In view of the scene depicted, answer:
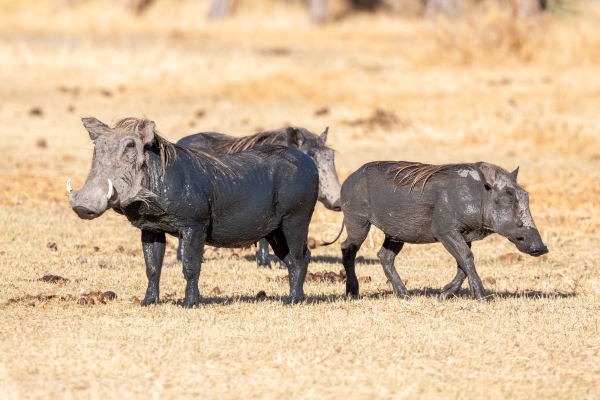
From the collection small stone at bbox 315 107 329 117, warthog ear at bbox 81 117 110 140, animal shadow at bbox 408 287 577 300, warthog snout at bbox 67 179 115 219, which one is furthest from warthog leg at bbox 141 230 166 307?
small stone at bbox 315 107 329 117

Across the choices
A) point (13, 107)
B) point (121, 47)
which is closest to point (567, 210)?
point (13, 107)

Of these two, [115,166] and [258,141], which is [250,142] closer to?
[258,141]

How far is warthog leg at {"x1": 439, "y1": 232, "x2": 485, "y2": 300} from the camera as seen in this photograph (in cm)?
830

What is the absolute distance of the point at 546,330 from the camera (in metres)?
7.49

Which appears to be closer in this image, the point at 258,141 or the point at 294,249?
the point at 294,249

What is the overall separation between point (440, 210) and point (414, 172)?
1.53 feet

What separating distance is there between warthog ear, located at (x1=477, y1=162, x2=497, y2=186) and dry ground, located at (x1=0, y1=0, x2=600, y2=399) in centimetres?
96

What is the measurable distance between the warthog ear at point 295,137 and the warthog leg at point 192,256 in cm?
278

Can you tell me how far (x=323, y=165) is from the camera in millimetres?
10516

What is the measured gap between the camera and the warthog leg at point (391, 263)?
8758 mm

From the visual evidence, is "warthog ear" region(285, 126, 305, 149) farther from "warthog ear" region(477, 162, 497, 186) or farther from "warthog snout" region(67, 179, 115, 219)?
"warthog snout" region(67, 179, 115, 219)

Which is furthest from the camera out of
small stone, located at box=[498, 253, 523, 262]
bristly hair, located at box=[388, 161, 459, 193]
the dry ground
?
small stone, located at box=[498, 253, 523, 262]

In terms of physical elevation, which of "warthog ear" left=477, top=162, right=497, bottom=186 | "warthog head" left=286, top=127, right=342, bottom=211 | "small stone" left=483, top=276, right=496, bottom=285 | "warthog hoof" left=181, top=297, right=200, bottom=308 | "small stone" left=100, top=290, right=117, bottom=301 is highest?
"warthog ear" left=477, top=162, right=497, bottom=186

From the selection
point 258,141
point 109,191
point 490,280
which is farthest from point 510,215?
point 109,191
